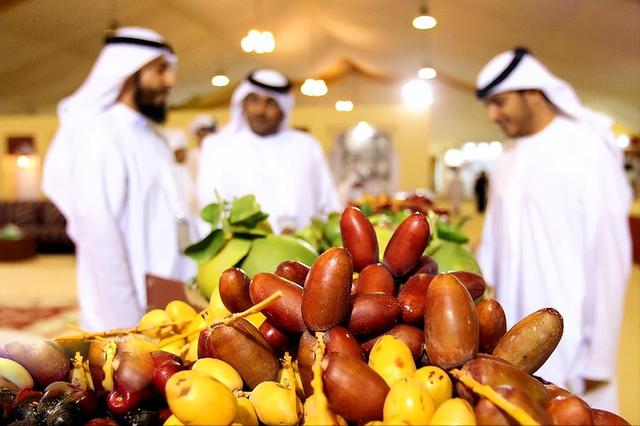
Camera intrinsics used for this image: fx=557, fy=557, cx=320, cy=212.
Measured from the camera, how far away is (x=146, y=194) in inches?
89.7

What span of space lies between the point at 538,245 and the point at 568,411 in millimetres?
1773

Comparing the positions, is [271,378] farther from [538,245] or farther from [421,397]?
[538,245]

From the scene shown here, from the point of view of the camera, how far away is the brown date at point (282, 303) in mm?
578

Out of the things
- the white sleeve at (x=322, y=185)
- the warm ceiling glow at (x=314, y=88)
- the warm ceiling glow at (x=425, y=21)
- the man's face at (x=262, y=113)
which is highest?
the warm ceiling glow at (x=314, y=88)

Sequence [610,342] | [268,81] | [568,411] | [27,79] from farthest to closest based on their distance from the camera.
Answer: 1. [268,81]
2. [610,342]
3. [27,79]
4. [568,411]

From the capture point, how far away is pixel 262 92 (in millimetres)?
2756

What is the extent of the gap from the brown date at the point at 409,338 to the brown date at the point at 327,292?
50 millimetres

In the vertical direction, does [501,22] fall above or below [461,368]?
above

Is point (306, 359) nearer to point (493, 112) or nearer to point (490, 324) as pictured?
point (490, 324)

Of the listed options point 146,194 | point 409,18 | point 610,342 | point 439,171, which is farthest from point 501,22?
point 439,171

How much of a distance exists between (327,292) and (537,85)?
1.87 metres

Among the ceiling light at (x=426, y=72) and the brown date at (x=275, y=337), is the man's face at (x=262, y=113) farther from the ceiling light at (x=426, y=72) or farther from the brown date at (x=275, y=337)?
the ceiling light at (x=426, y=72)

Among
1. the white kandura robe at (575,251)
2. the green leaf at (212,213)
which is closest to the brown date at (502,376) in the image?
the green leaf at (212,213)

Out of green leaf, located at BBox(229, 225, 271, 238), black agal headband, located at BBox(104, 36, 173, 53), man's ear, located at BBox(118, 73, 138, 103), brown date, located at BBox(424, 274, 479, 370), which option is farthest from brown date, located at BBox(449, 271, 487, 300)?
man's ear, located at BBox(118, 73, 138, 103)
